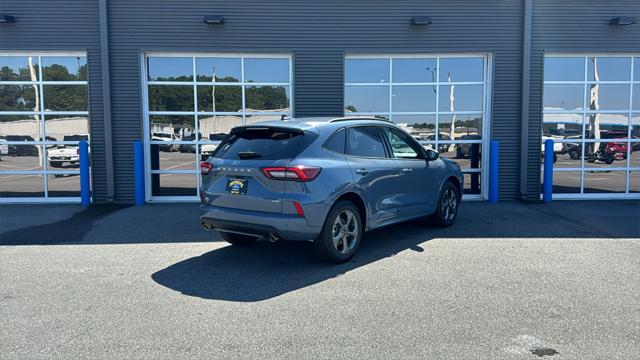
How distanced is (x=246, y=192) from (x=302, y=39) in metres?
5.93

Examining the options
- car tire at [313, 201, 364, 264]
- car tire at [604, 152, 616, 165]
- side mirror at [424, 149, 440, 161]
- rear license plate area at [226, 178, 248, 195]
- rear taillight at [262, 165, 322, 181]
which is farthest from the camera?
car tire at [604, 152, 616, 165]

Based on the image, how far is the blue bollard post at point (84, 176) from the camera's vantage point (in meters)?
10.0

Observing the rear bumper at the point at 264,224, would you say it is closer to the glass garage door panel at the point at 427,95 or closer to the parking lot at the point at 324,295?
the parking lot at the point at 324,295

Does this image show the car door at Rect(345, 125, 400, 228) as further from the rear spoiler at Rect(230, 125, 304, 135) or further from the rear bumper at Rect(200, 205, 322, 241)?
the rear bumper at Rect(200, 205, 322, 241)

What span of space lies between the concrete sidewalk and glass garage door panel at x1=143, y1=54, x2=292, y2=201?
2.82ft

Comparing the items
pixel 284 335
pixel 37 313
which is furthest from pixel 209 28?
pixel 284 335

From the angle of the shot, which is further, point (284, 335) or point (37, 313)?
point (37, 313)

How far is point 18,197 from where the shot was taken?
420 inches

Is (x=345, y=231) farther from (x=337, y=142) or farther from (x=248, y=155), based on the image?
(x=248, y=155)

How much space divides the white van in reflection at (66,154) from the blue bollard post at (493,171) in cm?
861

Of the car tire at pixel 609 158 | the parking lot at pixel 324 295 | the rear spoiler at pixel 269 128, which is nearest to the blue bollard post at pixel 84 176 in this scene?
the parking lot at pixel 324 295

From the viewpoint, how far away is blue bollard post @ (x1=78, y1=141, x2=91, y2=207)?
10.0 m

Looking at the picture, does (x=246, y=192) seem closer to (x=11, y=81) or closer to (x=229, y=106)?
(x=229, y=106)

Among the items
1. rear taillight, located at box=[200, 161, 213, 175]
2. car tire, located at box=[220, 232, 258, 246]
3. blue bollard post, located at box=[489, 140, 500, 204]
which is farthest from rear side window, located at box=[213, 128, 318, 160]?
blue bollard post, located at box=[489, 140, 500, 204]
